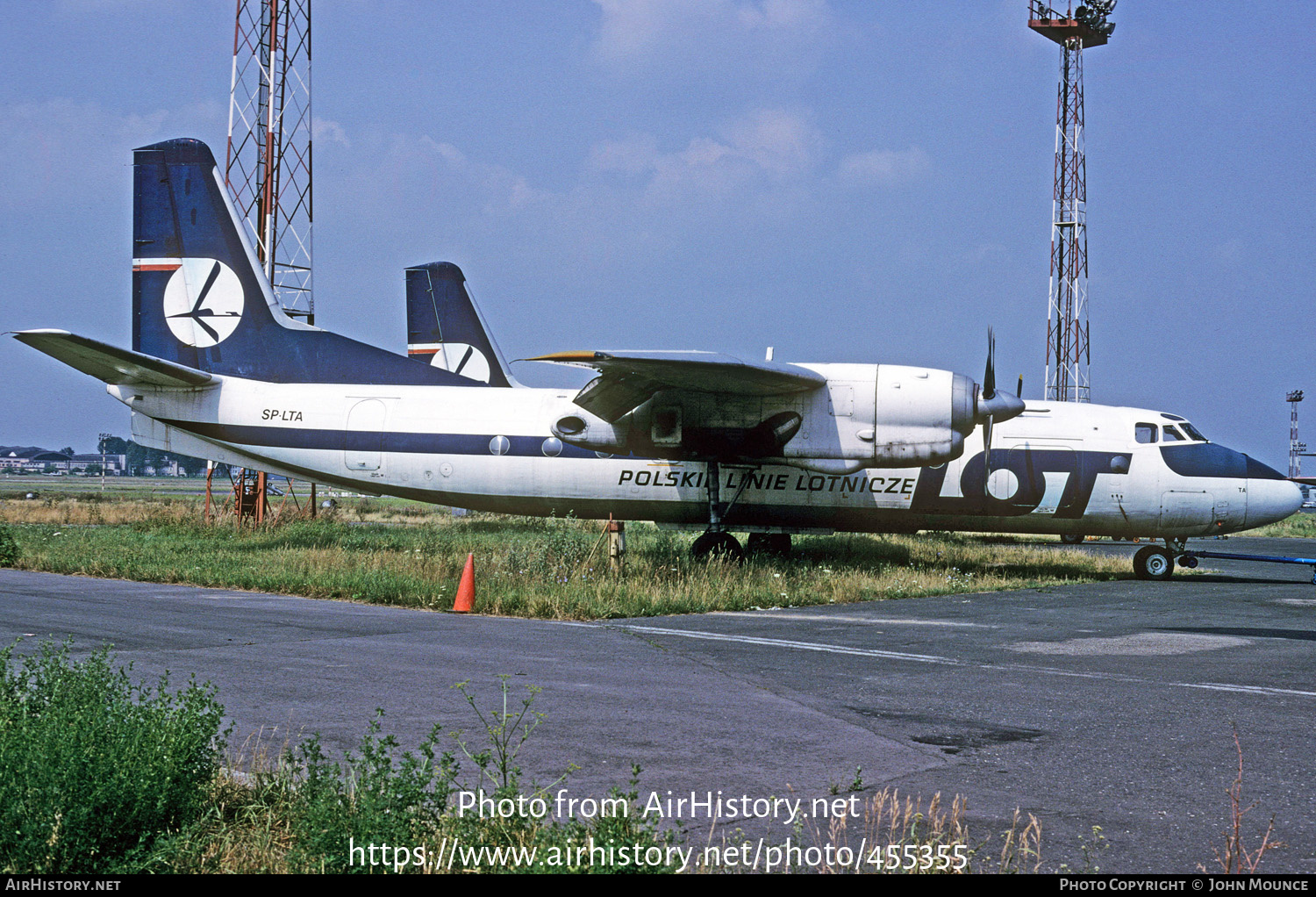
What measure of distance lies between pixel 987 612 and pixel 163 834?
1201 cm

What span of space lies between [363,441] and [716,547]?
24.2 ft

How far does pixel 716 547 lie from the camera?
19.5 metres

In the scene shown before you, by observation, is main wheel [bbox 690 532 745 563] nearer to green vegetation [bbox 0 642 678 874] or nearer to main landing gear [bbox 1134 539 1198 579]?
main landing gear [bbox 1134 539 1198 579]

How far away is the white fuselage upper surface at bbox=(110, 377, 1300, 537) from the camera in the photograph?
19.5 metres

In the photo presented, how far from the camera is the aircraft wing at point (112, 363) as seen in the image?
17.4 m

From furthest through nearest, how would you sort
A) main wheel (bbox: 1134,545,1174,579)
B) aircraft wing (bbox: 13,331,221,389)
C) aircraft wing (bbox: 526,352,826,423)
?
1. main wheel (bbox: 1134,545,1174,579)
2. aircraft wing (bbox: 13,331,221,389)
3. aircraft wing (bbox: 526,352,826,423)

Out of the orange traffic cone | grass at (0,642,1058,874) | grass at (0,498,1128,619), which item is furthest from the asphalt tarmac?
grass at (0,498,1128,619)

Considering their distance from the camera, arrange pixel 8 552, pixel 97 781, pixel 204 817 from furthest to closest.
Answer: pixel 8 552 < pixel 204 817 < pixel 97 781

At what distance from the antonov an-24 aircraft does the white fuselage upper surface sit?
38mm

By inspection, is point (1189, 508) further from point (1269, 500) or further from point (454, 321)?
point (454, 321)

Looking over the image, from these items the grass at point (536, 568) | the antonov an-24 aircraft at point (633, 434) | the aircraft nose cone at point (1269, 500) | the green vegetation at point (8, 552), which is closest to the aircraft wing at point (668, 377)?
the antonov an-24 aircraft at point (633, 434)

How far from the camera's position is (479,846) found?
13.5ft

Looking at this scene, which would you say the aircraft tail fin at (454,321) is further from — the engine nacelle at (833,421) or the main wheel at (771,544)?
the engine nacelle at (833,421)

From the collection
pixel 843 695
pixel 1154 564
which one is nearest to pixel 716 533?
pixel 1154 564
